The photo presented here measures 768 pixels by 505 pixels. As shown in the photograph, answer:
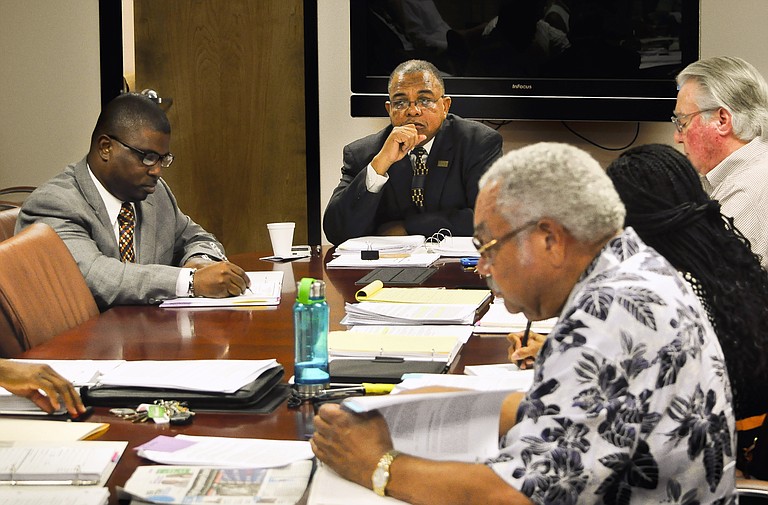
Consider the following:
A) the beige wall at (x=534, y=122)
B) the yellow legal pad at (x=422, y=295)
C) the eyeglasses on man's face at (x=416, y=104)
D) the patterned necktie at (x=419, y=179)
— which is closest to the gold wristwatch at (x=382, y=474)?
the yellow legal pad at (x=422, y=295)

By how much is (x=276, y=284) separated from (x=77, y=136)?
3218mm

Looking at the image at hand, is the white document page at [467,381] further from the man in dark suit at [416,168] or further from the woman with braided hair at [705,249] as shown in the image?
the man in dark suit at [416,168]

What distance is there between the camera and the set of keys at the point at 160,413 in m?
1.65

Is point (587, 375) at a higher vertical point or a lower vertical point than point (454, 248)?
higher

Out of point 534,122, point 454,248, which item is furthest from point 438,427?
point 534,122

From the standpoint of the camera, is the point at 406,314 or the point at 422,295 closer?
the point at 406,314

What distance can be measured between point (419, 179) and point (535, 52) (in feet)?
4.42

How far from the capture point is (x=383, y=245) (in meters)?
3.59

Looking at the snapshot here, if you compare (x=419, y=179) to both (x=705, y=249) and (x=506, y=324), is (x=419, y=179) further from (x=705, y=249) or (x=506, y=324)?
(x=705, y=249)

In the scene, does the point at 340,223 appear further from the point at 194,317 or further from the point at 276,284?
the point at 194,317

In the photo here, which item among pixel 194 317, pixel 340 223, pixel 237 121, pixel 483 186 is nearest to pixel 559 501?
pixel 483 186

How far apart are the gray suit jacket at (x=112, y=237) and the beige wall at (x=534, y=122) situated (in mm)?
2093

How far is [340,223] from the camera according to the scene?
392 cm

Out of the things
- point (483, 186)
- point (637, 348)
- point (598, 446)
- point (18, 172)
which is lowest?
point (18, 172)
